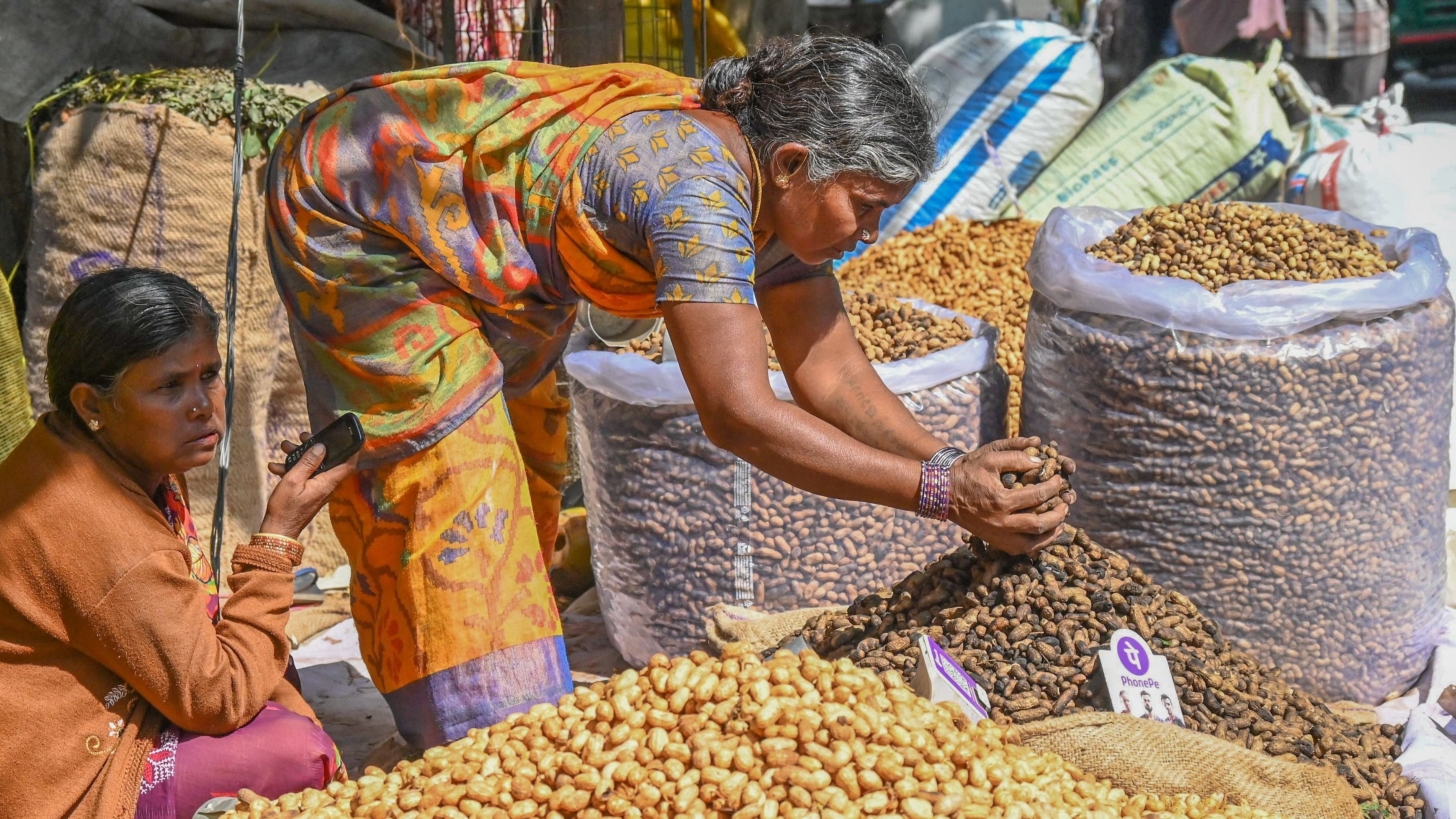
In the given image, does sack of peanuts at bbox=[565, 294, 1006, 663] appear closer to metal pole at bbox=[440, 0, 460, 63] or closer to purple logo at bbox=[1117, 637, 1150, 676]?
purple logo at bbox=[1117, 637, 1150, 676]

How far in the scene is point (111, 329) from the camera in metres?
1.60

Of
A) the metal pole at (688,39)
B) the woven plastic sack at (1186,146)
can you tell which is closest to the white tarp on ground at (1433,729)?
the woven plastic sack at (1186,146)

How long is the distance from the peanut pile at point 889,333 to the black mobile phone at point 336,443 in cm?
91

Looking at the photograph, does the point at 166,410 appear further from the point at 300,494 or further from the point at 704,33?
the point at 704,33

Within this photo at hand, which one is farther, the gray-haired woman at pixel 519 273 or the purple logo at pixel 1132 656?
the purple logo at pixel 1132 656

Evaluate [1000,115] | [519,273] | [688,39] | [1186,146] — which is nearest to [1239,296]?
[519,273]

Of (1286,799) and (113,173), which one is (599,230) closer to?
(1286,799)

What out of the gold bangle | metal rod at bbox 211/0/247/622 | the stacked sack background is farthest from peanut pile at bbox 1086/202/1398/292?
the stacked sack background

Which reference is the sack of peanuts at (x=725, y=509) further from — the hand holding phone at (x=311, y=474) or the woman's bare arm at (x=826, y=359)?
the hand holding phone at (x=311, y=474)

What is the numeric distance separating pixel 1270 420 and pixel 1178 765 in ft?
2.81

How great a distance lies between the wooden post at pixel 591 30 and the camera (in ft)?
9.70

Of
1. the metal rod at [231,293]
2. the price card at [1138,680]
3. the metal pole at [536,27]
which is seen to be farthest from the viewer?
the metal pole at [536,27]

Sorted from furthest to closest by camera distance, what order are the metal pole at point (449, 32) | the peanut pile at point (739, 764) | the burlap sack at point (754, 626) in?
the metal pole at point (449, 32), the burlap sack at point (754, 626), the peanut pile at point (739, 764)

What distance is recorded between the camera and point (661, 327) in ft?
9.07
